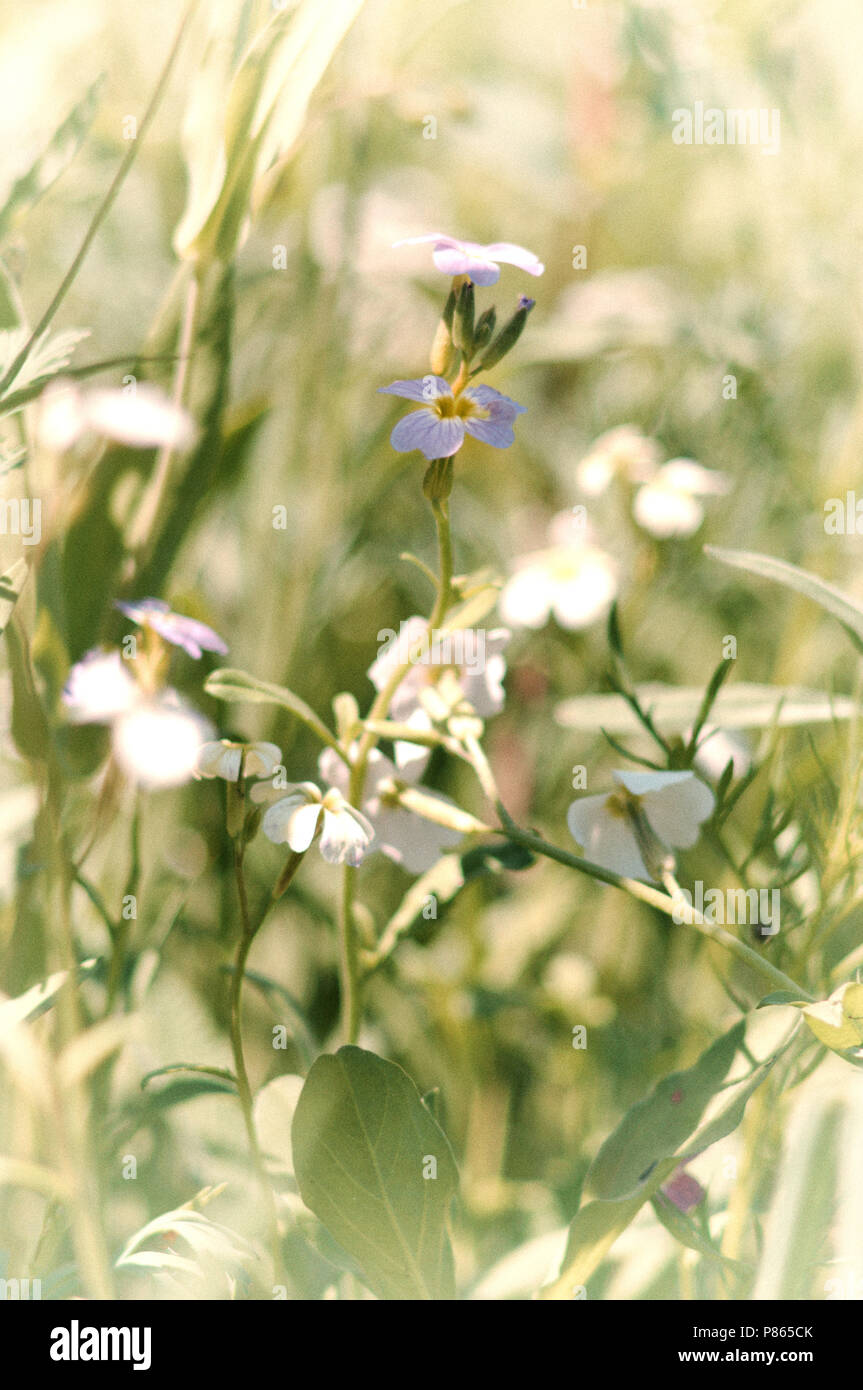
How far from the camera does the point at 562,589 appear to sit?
1.45 feet

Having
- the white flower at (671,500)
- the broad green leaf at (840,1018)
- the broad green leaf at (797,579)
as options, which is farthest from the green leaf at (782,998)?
the white flower at (671,500)

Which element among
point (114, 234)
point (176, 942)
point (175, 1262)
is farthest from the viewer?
point (114, 234)

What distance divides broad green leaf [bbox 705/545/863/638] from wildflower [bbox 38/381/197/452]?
185 mm

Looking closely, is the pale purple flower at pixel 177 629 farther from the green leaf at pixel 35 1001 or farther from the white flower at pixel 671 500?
the white flower at pixel 671 500

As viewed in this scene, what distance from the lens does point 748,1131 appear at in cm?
33

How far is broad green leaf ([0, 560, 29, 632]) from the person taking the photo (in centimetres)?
28

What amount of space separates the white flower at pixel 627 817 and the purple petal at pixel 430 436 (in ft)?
0.38

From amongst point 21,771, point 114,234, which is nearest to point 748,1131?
point 21,771

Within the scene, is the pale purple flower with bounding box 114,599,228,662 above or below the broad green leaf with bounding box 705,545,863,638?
below

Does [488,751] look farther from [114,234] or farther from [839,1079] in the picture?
[114,234]

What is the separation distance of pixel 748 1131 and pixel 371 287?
0.49 metres

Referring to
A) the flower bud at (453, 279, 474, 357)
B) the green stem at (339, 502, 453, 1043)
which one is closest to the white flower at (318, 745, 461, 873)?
the green stem at (339, 502, 453, 1043)

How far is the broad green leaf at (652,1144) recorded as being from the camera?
269 millimetres

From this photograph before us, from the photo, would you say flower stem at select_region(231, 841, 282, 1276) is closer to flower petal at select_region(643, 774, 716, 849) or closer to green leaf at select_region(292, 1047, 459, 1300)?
green leaf at select_region(292, 1047, 459, 1300)
